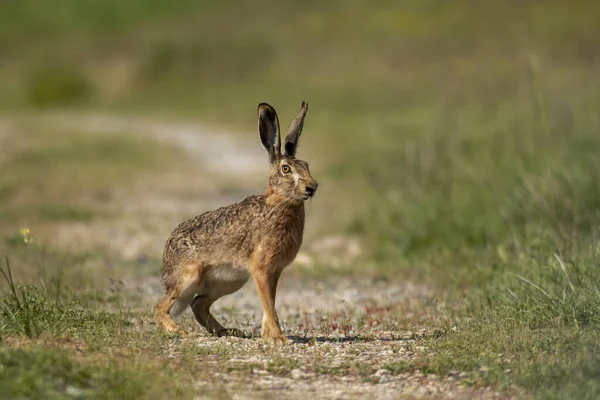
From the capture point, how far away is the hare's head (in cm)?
745

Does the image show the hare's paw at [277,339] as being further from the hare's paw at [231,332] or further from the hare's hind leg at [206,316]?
the hare's hind leg at [206,316]

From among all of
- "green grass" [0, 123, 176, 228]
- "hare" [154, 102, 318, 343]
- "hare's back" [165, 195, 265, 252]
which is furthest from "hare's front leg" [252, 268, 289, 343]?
"green grass" [0, 123, 176, 228]

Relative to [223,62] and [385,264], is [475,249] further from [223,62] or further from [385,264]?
[223,62]

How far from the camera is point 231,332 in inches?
318

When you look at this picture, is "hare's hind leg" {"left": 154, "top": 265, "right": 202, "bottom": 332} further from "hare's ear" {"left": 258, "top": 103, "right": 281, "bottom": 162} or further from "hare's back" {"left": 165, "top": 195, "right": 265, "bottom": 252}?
"hare's ear" {"left": 258, "top": 103, "right": 281, "bottom": 162}

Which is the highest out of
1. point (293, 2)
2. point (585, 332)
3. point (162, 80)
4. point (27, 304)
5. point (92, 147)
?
point (293, 2)

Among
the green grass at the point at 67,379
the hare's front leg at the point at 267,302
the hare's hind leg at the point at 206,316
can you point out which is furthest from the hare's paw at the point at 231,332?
the green grass at the point at 67,379

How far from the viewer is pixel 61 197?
17328 millimetres

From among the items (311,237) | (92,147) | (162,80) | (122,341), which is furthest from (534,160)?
(162,80)

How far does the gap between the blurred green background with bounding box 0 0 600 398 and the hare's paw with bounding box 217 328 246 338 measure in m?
1.64

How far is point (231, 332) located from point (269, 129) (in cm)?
157

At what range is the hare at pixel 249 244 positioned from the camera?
7539 millimetres

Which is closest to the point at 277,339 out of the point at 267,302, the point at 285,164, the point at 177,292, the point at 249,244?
the point at 267,302

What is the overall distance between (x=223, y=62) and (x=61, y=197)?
108 ft
